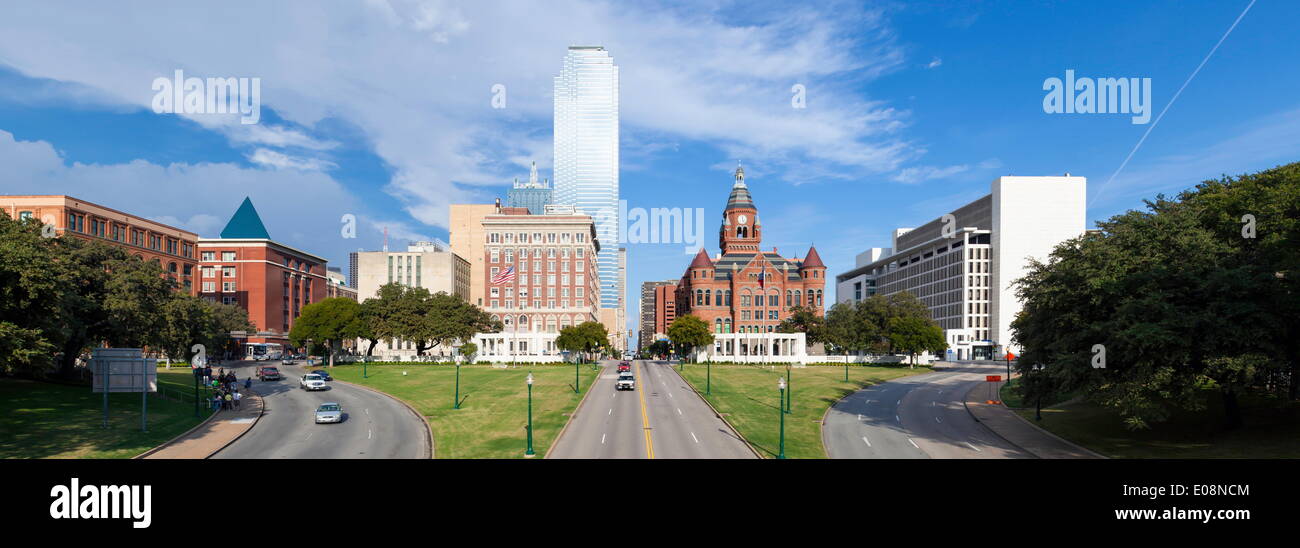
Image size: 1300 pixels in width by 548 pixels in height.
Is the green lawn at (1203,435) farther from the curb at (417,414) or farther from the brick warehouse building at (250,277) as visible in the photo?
the brick warehouse building at (250,277)

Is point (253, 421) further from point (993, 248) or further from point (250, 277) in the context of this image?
point (993, 248)

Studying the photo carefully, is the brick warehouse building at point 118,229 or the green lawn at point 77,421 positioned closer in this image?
the green lawn at point 77,421

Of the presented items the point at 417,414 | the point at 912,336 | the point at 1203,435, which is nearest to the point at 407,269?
the point at 912,336

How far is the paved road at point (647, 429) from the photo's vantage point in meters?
33.4

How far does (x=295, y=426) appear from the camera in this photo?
4078cm

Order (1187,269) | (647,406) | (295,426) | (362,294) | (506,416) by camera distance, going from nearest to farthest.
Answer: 1. (1187,269)
2. (295,426)
3. (506,416)
4. (647,406)
5. (362,294)

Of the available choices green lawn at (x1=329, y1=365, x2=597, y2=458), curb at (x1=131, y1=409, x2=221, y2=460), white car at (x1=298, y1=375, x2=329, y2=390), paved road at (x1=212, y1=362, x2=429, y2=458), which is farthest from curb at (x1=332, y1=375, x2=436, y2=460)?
curb at (x1=131, y1=409, x2=221, y2=460)

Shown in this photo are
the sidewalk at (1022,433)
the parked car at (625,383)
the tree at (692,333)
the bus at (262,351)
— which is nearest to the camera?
the sidewalk at (1022,433)

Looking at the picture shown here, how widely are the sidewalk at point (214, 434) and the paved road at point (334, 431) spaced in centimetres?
62

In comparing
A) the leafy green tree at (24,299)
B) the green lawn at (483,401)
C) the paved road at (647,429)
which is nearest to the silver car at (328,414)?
the green lawn at (483,401)
